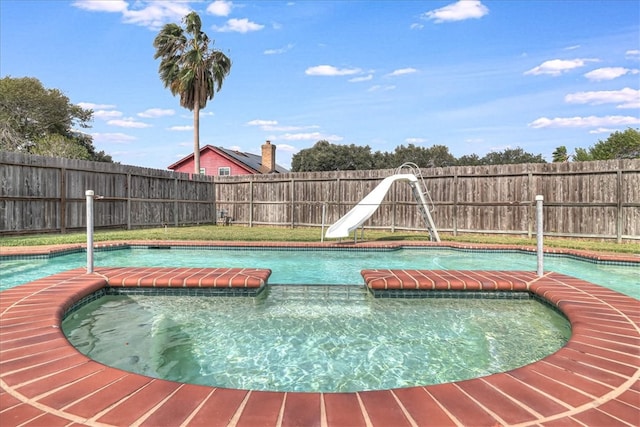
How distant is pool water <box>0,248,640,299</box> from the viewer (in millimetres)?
5141

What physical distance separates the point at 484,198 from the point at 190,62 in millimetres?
15264

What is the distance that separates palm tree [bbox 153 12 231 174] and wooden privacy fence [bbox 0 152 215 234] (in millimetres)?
4286

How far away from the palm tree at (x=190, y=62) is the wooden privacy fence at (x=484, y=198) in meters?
6.40

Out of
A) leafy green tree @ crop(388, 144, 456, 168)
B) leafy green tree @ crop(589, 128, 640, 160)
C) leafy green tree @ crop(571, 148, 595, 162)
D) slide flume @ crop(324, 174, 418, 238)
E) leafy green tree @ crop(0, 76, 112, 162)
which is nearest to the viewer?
slide flume @ crop(324, 174, 418, 238)

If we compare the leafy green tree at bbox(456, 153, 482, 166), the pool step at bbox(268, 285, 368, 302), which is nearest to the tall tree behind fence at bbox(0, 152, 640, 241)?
the pool step at bbox(268, 285, 368, 302)

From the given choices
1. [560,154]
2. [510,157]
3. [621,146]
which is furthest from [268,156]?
[510,157]

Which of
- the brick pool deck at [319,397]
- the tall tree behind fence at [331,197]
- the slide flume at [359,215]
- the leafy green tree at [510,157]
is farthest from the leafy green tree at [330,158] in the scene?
the brick pool deck at [319,397]

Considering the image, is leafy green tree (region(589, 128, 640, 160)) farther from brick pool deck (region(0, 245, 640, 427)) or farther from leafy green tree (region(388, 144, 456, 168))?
brick pool deck (region(0, 245, 640, 427))

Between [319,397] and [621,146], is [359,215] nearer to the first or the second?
[319,397]

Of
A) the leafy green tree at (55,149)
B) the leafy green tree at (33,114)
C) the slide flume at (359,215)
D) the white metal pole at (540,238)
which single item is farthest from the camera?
the leafy green tree at (33,114)

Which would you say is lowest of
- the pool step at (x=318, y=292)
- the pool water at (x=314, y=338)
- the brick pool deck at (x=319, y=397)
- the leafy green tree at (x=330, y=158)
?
the pool water at (x=314, y=338)

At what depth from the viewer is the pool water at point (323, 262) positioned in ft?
16.9

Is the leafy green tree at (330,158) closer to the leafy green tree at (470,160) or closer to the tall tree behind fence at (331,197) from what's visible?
the leafy green tree at (470,160)

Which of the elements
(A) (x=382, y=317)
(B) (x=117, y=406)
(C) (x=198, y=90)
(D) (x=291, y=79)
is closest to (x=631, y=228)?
(A) (x=382, y=317)
